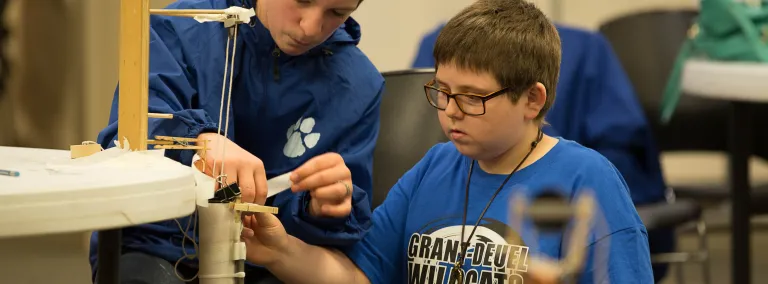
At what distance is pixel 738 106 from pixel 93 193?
1778 mm

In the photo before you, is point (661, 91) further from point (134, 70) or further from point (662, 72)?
point (134, 70)

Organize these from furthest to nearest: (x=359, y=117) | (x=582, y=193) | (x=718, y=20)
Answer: (x=718, y=20)
(x=359, y=117)
(x=582, y=193)

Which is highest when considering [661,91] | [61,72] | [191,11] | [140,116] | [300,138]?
[191,11]

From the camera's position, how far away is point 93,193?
1010 mm

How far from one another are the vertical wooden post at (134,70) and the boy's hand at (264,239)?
9.9 inches

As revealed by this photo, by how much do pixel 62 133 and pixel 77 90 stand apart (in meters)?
0.16

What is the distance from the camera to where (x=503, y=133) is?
144cm

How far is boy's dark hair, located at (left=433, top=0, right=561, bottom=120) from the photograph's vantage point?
4.67 ft

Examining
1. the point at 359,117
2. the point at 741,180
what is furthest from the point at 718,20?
the point at 359,117

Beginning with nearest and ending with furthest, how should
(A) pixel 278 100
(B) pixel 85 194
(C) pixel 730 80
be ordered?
(B) pixel 85 194
(A) pixel 278 100
(C) pixel 730 80

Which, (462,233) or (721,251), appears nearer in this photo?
(462,233)

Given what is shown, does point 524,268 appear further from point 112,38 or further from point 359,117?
point 112,38

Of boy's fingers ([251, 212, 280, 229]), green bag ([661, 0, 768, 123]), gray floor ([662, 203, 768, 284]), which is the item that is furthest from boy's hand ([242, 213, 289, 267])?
gray floor ([662, 203, 768, 284])

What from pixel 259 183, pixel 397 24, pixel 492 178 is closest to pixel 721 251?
pixel 397 24
